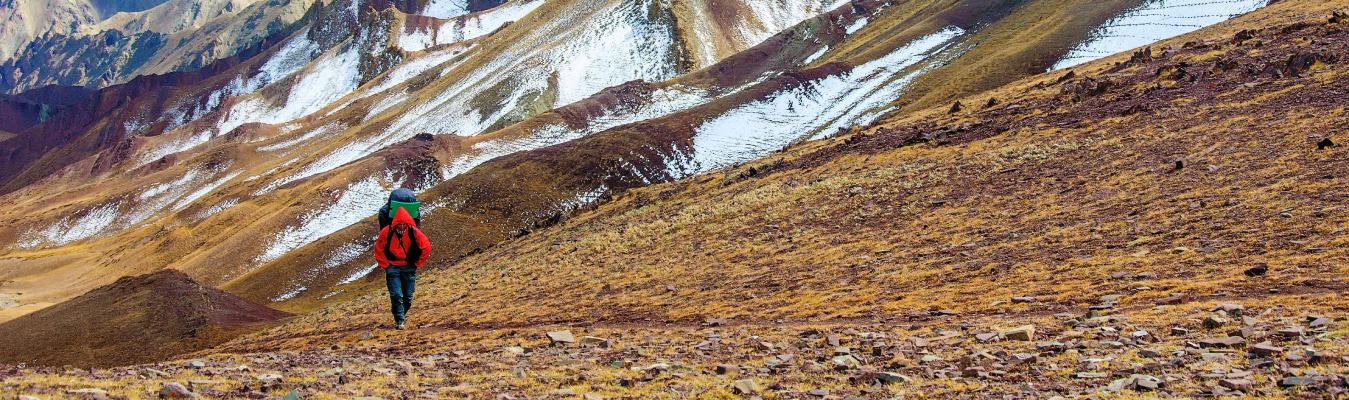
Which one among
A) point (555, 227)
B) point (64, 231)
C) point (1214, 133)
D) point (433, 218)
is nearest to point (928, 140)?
point (1214, 133)

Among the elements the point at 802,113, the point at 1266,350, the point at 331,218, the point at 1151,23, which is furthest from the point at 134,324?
the point at 1151,23

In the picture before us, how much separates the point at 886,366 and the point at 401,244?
785cm

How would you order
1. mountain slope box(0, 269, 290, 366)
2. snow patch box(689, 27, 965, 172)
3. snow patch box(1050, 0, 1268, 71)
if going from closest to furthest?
1. mountain slope box(0, 269, 290, 366)
2. snow patch box(689, 27, 965, 172)
3. snow patch box(1050, 0, 1268, 71)

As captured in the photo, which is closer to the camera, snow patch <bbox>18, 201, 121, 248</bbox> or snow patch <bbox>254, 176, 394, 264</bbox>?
snow patch <bbox>254, 176, 394, 264</bbox>

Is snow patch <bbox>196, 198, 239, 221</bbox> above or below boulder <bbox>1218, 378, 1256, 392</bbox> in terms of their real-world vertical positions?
below

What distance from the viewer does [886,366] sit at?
1194 cm

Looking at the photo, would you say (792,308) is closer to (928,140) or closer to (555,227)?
(928,140)

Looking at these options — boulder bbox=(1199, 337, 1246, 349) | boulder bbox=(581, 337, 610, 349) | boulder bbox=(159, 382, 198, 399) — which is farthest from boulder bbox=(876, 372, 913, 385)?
boulder bbox=(159, 382, 198, 399)

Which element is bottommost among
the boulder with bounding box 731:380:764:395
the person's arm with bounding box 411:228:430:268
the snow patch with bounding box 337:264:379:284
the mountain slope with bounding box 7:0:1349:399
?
the snow patch with bounding box 337:264:379:284

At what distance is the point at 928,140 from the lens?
42125 millimetres

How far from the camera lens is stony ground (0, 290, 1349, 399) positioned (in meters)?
10.0

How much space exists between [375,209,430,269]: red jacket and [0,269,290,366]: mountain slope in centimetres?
2198

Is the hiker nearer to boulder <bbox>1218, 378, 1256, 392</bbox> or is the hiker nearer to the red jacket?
the red jacket

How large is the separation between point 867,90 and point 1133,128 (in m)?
42.3
